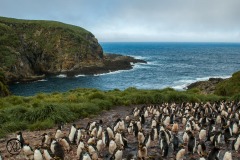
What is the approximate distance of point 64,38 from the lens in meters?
115

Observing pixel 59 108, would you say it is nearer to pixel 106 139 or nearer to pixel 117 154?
pixel 106 139

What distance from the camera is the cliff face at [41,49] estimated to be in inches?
3676

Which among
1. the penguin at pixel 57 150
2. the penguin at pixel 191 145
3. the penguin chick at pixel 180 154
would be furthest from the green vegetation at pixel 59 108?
the penguin chick at pixel 180 154

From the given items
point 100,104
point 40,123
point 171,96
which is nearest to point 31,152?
point 40,123

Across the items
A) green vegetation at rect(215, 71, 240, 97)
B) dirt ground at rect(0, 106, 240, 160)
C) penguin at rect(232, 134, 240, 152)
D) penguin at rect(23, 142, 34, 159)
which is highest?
penguin at rect(23, 142, 34, 159)

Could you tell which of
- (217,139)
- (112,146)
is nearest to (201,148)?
(217,139)

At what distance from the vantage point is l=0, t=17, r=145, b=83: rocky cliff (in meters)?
93.8

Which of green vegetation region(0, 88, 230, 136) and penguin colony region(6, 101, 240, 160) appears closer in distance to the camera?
penguin colony region(6, 101, 240, 160)

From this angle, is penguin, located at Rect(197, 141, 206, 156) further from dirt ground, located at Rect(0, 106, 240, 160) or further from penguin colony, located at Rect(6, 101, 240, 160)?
dirt ground, located at Rect(0, 106, 240, 160)

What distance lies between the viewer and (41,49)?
357 feet

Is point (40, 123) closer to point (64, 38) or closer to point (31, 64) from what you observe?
point (31, 64)

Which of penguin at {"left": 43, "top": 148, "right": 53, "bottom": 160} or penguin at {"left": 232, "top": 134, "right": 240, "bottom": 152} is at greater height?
penguin at {"left": 43, "top": 148, "right": 53, "bottom": 160}

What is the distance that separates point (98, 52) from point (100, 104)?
90494mm

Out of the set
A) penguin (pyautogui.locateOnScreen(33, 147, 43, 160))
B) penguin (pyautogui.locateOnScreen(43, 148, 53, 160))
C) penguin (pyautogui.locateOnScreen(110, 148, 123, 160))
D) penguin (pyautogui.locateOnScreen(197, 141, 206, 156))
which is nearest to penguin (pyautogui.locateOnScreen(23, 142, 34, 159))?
penguin (pyautogui.locateOnScreen(33, 147, 43, 160))
